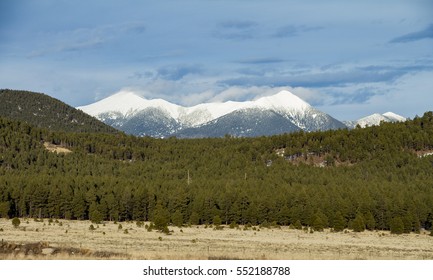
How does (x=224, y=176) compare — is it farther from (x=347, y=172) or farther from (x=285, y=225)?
(x=285, y=225)

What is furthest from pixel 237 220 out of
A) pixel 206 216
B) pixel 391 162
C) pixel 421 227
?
pixel 391 162

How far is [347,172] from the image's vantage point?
18375 centimetres

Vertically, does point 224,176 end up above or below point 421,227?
above

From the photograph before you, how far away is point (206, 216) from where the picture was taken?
122188 millimetres

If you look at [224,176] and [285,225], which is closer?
[285,225]

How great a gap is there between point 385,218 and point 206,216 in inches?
1528

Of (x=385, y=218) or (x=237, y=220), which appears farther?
(x=237, y=220)

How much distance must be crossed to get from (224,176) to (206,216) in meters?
64.4

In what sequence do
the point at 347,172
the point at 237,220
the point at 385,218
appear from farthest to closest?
the point at 347,172 → the point at 237,220 → the point at 385,218
